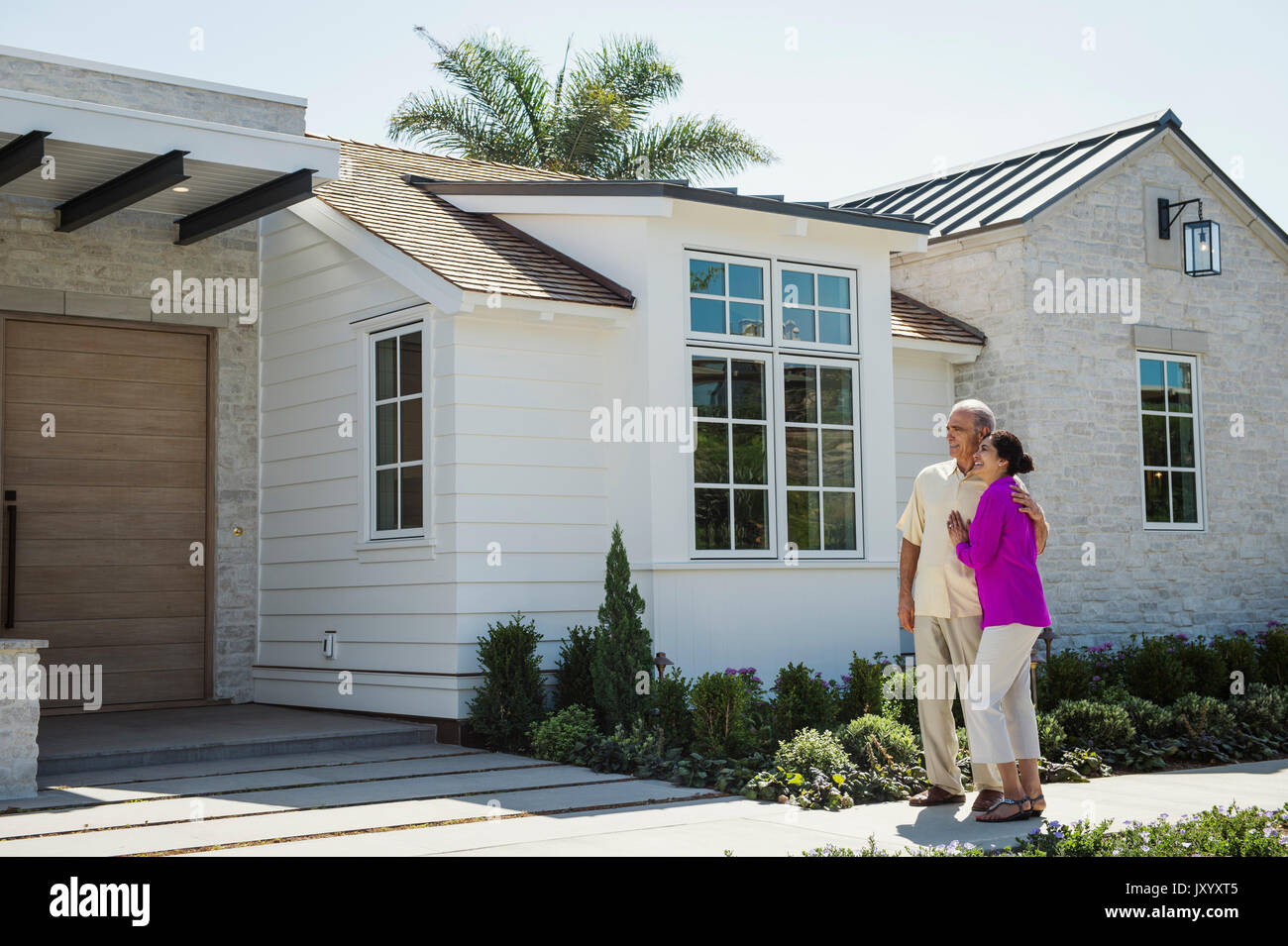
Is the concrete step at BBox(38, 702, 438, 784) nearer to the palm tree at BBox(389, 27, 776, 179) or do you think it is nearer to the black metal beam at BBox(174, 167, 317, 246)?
the black metal beam at BBox(174, 167, 317, 246)

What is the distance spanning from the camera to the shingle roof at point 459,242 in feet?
30.0

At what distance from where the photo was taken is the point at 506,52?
22.3 meters

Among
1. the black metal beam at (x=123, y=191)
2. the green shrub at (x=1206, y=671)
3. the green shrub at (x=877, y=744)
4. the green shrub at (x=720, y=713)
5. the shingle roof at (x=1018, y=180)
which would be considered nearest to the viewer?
the green shrub at (x=877, y=744)

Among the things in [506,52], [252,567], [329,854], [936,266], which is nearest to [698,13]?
[936,266]

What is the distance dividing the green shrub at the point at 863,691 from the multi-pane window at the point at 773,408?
134cm

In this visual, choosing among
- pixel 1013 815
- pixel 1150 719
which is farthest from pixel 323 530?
Result: pixel 1150 719

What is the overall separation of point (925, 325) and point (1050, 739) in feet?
16.9

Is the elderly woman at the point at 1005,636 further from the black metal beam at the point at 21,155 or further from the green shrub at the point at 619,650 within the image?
the black metal beam at the point at 21,155

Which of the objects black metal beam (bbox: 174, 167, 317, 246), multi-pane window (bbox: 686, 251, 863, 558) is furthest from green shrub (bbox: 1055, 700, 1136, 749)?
black metal beam (bbox: 174, 167, 317, 246)

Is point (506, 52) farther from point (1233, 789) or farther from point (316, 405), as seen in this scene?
point (1233, 789)

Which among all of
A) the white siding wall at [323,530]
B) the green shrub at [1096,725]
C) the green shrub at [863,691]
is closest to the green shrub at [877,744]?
the green shrub at [863,691]

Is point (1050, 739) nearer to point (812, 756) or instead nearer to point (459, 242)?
point (812, 756)

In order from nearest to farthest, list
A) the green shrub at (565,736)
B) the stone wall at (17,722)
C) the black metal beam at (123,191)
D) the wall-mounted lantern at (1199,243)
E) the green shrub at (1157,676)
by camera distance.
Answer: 1. the stone wall at (17,722)
2. the green shrub at (565,736)
3. the black metal beam at (123,191)
4. the green shrub at (1157,676)
5. the wall-mounted lantern at (1199,243)

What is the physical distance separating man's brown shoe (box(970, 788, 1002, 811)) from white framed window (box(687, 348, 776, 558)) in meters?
3.51
